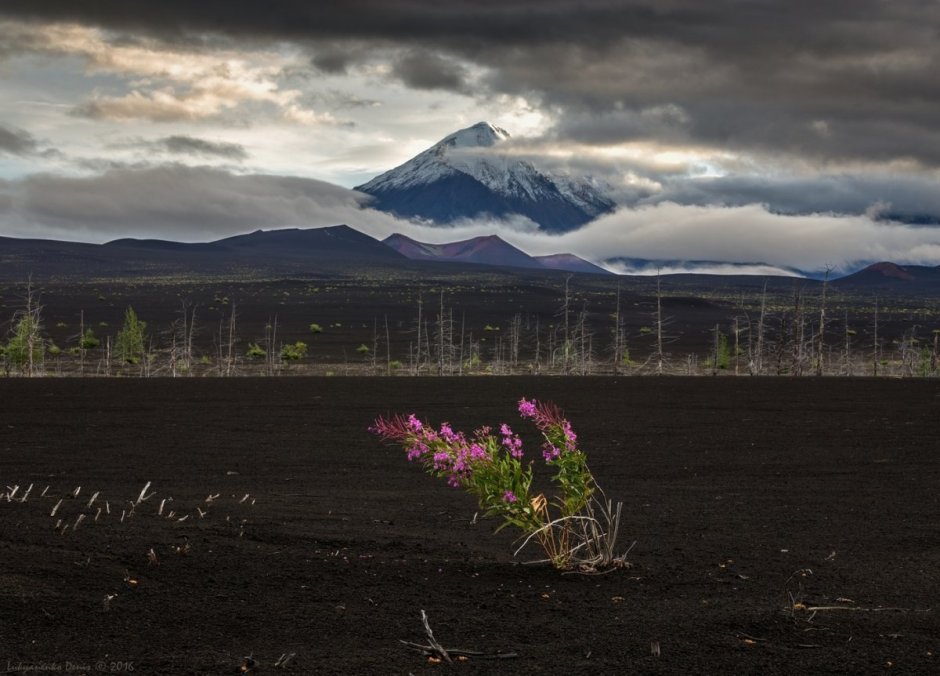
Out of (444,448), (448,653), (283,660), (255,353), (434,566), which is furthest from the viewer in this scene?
(255,353)

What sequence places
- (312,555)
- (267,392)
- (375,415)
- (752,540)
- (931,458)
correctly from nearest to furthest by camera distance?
1. (312,555)
2. (752,540)
3. (931,458)
4. (375,415)
5. (267,392)

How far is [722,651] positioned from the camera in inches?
290

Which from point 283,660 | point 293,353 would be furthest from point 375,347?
point 283,660

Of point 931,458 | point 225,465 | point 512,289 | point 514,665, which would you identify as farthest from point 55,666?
point 512,289

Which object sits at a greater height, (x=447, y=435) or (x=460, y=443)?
(x=447, y=435)

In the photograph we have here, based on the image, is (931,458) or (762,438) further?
(762,438)

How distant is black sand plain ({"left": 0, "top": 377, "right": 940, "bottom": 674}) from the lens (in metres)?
7.25

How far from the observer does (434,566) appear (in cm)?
991

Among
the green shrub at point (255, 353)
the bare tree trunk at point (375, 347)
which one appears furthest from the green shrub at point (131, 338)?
the bare tree trunk at point (375, 347)

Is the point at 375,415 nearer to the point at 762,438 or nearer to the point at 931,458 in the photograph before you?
the point at 762,438

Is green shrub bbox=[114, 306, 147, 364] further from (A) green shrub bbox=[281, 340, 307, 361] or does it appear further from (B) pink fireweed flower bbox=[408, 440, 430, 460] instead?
(B) pink fireweed flower bbox=[408, 440, 430, 460]

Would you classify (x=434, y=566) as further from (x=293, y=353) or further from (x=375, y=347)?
(x=293, y=353)

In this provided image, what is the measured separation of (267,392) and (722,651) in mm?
34245

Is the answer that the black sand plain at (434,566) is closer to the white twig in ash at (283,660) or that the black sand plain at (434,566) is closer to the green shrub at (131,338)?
the white twig in ash at (283,660)
